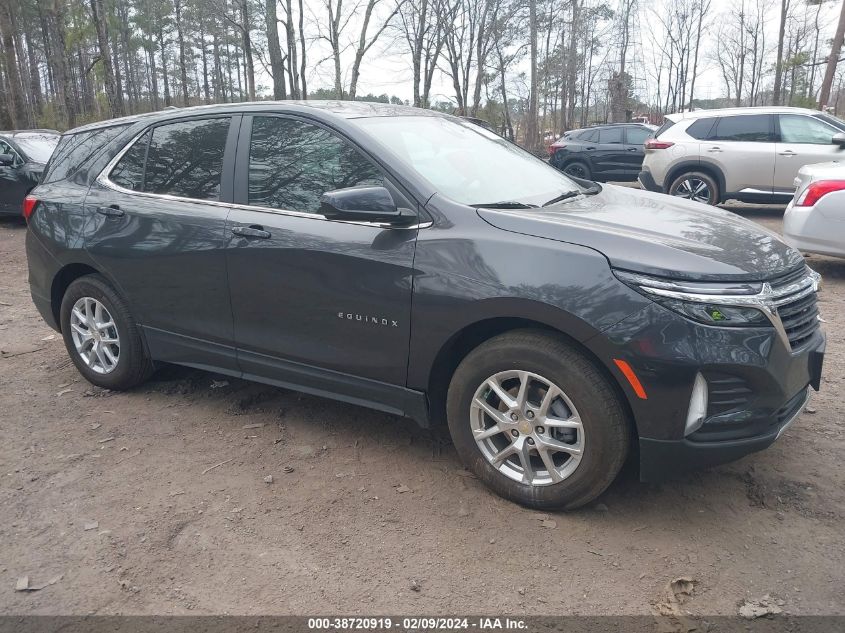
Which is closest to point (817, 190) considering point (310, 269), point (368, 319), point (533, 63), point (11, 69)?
point (368, 319)

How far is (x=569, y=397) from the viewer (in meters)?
2.77

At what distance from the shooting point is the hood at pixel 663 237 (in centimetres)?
265

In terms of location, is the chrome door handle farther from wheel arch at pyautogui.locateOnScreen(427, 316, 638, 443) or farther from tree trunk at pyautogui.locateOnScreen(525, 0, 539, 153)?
tree trunk at pyautogui.locateOnScreen(525, 0, 539, 153)

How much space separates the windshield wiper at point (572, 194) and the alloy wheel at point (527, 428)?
100cm

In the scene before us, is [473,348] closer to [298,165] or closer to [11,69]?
[298,165]

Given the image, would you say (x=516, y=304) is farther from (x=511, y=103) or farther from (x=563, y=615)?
(x=511, y=103)

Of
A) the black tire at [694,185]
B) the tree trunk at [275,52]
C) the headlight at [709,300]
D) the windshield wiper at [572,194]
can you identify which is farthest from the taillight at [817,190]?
the tree trunk at [275,52]

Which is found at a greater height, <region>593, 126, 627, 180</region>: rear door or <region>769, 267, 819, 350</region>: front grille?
<region>593, 126, 627, 180</region>: rear door

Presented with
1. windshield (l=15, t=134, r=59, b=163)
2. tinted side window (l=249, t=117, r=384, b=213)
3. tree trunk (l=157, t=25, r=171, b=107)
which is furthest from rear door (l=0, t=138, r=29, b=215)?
tree trunk (l=157, t=25, r=171, b=107)

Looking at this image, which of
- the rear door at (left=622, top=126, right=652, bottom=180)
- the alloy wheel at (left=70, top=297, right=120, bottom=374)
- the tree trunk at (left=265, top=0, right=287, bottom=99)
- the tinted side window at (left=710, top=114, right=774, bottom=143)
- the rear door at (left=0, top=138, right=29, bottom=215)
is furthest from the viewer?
the tree trunk at (left=265, top=0, right=287, bottom=99)

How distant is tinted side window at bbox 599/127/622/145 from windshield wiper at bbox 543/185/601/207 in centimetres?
1258

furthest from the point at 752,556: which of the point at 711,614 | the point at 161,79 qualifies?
the point at 161,79

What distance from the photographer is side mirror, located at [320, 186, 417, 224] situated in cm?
300

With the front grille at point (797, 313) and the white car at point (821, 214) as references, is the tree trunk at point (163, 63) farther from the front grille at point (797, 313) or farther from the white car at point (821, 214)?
the front grille at point (797, 313)
